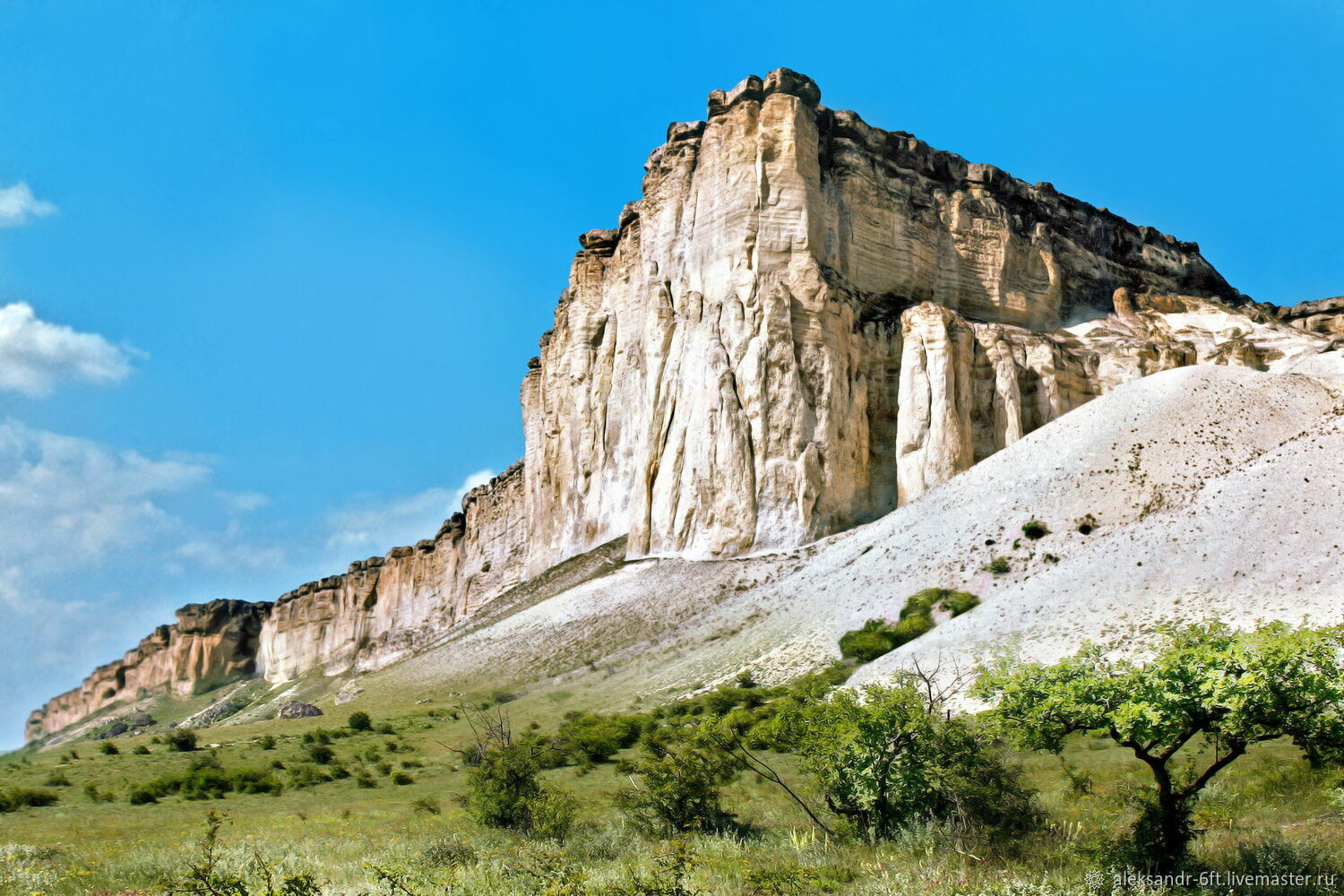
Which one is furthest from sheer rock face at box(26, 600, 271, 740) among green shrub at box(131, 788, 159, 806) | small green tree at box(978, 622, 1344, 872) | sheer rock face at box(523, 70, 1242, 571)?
small green tree at box(978, 622, 1344, 872)

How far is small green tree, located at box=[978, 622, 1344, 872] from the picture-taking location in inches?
475

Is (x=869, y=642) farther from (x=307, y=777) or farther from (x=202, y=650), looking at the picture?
(x=202, y=650)

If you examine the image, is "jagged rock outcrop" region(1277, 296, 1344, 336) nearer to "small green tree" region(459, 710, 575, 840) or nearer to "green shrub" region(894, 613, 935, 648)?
"green shrub" region(894, 613, 935, 648)

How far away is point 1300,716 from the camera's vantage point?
39.6 feet

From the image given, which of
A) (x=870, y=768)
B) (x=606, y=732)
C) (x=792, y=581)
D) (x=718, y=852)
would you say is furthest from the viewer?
(x=792, y=581)

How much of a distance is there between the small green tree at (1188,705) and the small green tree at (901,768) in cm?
289

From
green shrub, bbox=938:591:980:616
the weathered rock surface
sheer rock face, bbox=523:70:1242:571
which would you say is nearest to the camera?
green shrub, bbox=938:591:980:616

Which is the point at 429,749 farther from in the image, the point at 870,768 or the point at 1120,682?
the point at 1120,682

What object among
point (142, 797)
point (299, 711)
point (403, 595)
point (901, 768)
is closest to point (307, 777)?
point (142, 797)

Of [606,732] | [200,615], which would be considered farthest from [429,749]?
[200,615]

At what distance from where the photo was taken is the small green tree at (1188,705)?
1207cm

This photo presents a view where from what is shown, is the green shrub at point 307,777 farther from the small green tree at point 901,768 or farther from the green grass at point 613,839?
the small green tree at point 901,768

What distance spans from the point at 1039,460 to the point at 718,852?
130ft

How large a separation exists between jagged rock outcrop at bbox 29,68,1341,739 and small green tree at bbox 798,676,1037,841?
38946 millimetres
